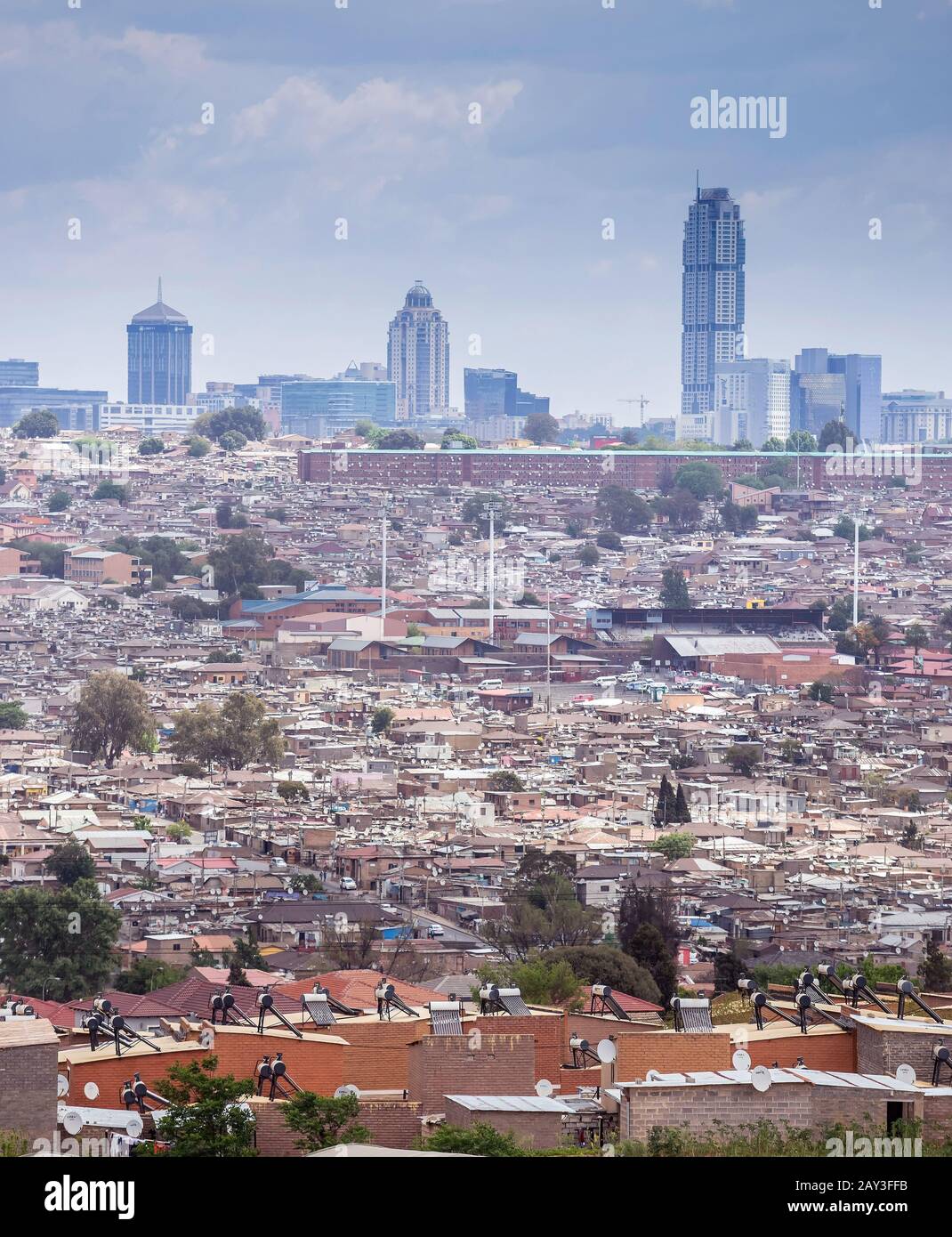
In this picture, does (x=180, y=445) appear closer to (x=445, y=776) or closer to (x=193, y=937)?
(x=445, y=776)

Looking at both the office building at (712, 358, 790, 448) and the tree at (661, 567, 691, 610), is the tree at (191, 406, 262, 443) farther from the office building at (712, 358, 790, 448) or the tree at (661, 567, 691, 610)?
the tree at (661, 567, 691, 610)

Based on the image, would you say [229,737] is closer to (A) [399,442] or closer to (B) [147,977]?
Answer: (B) [147,977]

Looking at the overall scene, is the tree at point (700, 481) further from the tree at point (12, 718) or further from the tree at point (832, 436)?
the tree at point (12, 718)

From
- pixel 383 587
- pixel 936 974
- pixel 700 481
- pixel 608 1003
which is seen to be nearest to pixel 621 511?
pixel 700 481

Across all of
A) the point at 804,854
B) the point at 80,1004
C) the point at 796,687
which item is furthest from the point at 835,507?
the point at 80,1004

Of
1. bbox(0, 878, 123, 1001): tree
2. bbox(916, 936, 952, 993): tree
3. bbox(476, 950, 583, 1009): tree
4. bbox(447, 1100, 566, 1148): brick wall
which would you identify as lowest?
bbox(0, 878, 123, 1001): tree


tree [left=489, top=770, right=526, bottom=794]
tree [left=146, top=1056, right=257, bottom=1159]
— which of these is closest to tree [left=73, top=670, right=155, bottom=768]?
tree [left=489, top=770, right=526, bottom=794]
